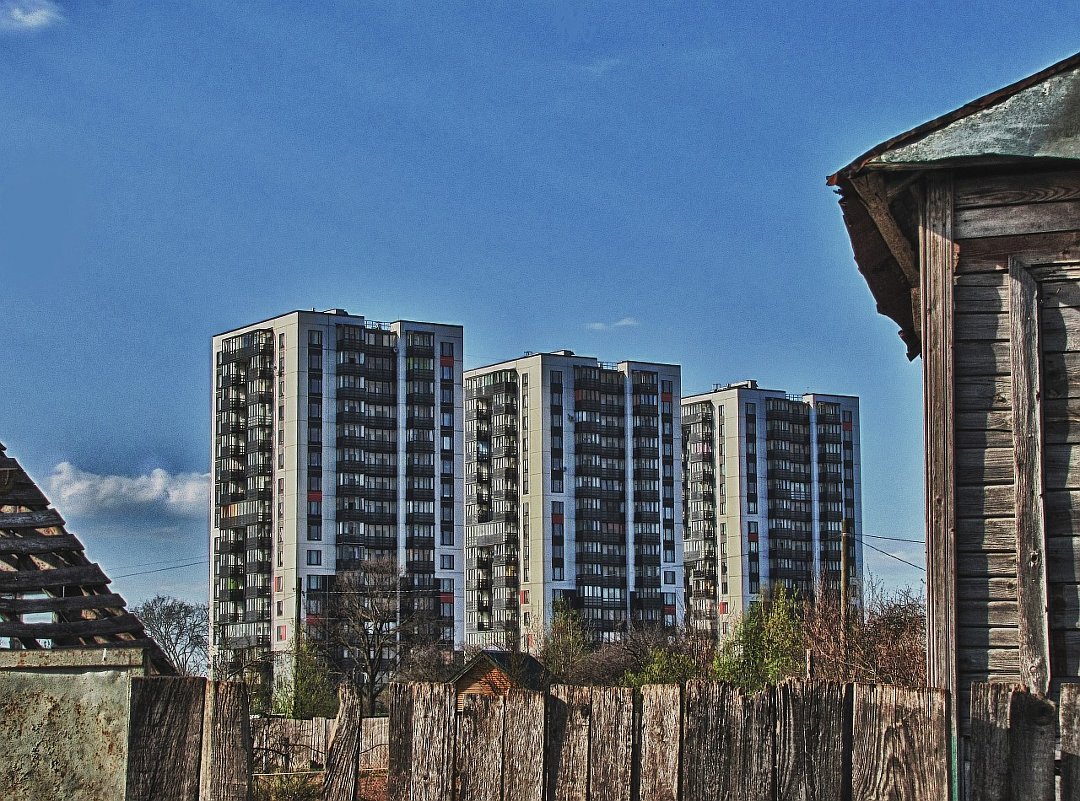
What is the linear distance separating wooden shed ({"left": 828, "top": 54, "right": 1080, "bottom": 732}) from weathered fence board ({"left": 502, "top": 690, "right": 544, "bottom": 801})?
11.5 feet

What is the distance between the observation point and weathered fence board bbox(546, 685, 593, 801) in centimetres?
477

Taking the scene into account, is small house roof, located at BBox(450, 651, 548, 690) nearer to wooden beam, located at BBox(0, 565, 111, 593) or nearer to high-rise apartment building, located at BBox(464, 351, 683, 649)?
high-rise apartment building, located at BBox(464, 351, 683, 649)

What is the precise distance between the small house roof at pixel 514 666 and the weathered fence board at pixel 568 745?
192ft

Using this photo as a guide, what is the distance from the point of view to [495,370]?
129 m

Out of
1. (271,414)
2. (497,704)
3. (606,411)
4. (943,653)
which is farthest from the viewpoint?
(606,411)

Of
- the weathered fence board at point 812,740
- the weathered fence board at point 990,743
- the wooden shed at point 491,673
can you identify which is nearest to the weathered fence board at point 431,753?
the weathered fence board at point 812,740

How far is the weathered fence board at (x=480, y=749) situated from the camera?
15.6ft

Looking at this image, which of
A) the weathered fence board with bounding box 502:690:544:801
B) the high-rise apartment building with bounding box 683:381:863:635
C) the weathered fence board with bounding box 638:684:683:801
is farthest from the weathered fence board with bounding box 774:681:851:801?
the high-rise apartment building with bounding box 683:381:863:635

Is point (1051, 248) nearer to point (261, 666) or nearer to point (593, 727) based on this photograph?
point (593, 727)

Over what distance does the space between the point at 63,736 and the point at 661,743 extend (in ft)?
6.65

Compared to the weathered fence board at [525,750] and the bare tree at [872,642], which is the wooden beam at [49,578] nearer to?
the weathered fence board at [525,750]

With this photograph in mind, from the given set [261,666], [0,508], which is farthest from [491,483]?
[0,508]

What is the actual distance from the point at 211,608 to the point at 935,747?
11569 cm

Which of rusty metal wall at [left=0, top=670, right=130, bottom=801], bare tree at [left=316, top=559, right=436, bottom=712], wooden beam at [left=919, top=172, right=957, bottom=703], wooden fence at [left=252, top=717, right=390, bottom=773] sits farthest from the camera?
bare tree at [left=316, top=559, right=436, bottom=712]
